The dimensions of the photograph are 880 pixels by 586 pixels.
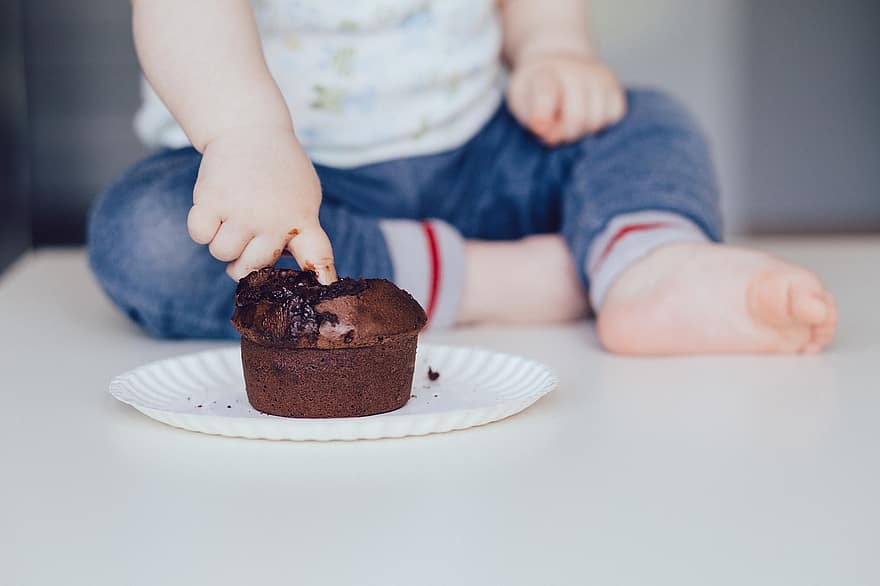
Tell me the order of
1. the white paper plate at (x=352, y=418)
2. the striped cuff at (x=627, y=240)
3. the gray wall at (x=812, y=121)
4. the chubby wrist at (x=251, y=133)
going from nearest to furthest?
the white paper plate at (x=352, y=418), the chubby wrist at (x=251, y=133), the striped cuff at (x=627, y=240), the gray wall at (x=812, y=121)

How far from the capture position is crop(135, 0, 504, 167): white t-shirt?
1.31 metres

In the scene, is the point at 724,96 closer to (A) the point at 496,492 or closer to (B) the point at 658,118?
(B) the point at 658,118

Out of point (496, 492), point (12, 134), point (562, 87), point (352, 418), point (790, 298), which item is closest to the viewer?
point (496, 492)

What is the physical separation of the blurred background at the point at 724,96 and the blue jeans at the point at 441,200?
1591 mm

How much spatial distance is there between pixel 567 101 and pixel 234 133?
576 millimetres

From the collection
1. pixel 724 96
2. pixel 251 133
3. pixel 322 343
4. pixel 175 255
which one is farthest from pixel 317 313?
pixel 724 96

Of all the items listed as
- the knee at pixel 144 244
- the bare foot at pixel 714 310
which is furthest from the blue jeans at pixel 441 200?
the bare foot at pixel 714 310

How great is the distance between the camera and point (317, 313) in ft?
2.70

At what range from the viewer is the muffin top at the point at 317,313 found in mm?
823

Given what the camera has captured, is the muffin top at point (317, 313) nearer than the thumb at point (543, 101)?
Yes

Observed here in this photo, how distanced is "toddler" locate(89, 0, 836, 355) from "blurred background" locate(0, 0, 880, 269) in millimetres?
1536

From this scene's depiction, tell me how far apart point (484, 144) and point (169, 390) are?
661 millimetres

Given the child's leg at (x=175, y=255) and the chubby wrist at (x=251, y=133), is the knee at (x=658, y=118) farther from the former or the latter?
the chubby wrist at (x=251, y=133)

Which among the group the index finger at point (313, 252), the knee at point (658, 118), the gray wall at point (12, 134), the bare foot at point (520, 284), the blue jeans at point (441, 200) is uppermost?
the index finger at point (313, 252)
